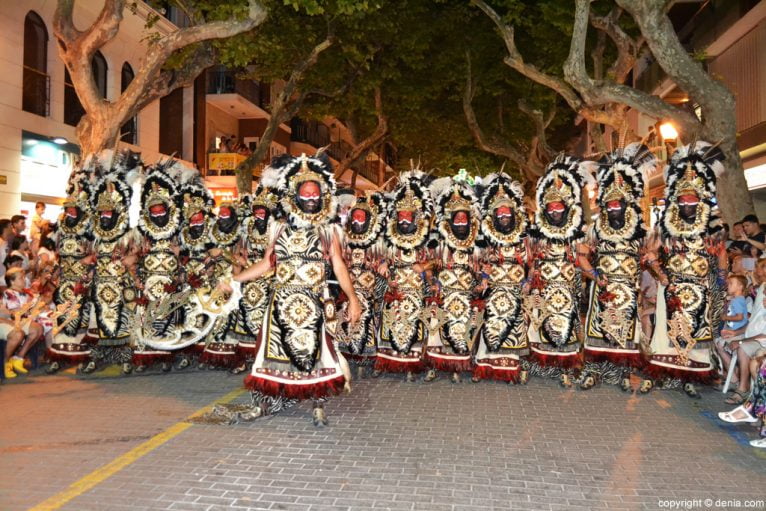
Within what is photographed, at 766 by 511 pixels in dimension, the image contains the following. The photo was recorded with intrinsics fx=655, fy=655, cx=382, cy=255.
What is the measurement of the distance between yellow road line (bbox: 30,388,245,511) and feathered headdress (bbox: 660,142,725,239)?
5327 millimetres

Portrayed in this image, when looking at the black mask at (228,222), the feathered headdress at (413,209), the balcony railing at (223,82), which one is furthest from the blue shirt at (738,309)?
the balcony railing at (223,82)

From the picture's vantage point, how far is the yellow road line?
4086mm

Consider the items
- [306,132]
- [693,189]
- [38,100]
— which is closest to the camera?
[693,189]

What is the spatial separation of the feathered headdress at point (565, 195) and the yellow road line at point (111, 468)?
4264 mm

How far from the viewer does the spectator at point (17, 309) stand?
25.9 ft

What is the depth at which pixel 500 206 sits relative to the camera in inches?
303

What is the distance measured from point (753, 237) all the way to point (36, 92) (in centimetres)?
1528

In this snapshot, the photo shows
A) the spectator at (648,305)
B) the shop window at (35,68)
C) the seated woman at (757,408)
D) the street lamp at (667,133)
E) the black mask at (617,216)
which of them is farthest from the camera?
the shop window at (35,68)

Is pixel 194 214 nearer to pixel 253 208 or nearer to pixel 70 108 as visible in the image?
pixel 253 208

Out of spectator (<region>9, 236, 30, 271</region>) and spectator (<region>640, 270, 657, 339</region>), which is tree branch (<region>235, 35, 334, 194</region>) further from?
spectator (<region>640, 270, 657, 339</region>)

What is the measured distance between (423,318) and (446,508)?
3.92 metres

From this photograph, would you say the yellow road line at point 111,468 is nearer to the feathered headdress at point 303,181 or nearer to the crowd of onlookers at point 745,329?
the feathered headdress at point 303,181

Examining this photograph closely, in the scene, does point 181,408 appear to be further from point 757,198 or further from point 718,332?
point 757,198

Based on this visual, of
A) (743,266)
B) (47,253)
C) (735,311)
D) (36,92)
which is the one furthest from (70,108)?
(735,311)
